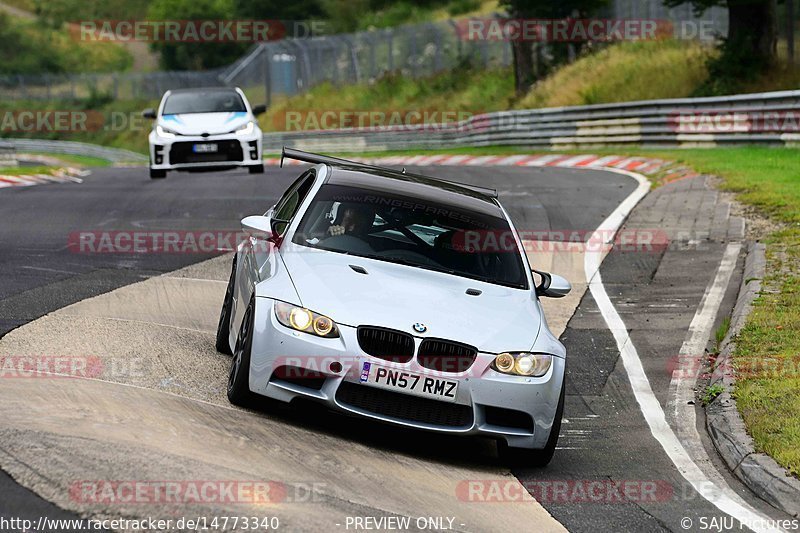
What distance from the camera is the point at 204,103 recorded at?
908 inches

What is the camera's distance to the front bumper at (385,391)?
6.98m

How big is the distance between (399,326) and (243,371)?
0.96m

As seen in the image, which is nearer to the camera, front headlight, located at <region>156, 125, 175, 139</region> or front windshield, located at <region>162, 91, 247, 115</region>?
front headlight, located at <region>156, 125, 175, 139</region>

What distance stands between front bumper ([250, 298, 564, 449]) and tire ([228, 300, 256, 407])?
0.19ft

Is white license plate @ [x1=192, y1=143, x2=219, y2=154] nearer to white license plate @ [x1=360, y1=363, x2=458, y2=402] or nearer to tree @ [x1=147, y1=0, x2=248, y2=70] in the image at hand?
white license plate @ [x1=360, y1=363, x2=458, y2=402]

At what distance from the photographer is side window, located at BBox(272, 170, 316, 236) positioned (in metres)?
8.53

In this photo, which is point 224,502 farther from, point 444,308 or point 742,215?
point 742,215

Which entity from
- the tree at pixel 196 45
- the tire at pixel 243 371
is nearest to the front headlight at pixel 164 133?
the tire at pixel 243 371

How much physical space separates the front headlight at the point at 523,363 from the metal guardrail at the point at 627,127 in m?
18.6

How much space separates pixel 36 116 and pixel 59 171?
61.3m

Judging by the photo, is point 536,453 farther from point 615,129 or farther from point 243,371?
point 615,129

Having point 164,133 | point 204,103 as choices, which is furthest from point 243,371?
point 204,103

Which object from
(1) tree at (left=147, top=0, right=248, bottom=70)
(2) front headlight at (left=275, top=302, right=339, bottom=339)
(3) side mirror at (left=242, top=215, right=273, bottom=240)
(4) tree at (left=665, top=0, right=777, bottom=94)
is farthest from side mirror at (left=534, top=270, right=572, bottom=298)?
(1) tree at (left=147, top=0, right=248, bottom=70)

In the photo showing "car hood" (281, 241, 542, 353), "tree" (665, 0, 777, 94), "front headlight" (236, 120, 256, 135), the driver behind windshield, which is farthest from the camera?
"tree" (665, 0, 777, 94)
